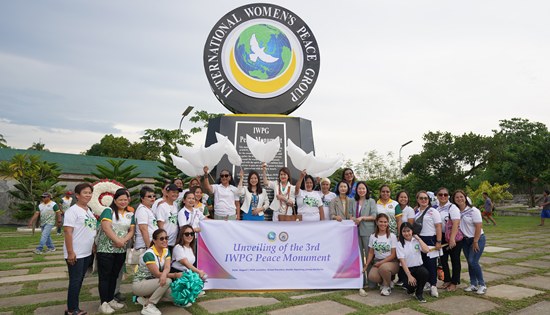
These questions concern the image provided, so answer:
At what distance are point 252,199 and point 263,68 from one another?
2.96m

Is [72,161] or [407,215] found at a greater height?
[72,161]

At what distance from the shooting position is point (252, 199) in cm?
488

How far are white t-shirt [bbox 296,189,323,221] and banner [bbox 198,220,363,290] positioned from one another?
225 millimetres

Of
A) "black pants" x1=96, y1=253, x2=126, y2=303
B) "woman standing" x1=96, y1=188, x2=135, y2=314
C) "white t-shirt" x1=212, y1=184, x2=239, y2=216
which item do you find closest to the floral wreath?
"woman standing" x1=96, y1=188, x2=135, y2=314

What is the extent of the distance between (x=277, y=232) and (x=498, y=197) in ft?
65.0

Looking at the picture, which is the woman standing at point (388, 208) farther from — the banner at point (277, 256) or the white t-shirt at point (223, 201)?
the white t-shirt at point (223, 201)

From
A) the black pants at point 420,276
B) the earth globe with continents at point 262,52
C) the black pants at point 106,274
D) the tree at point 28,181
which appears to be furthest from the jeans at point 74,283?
the tree at point 28,181

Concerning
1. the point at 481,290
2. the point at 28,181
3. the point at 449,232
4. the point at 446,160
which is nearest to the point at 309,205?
the point at 449,232

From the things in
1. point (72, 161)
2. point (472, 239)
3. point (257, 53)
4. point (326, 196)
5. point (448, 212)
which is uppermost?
point (257, 53)

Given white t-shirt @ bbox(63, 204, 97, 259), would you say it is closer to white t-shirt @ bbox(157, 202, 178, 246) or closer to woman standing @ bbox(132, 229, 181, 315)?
woman standing @ bbox(132, 229, 181, 315)

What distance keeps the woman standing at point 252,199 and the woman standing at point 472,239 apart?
7.80ft

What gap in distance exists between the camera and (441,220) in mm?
4203

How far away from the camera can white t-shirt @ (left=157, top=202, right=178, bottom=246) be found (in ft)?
13.0

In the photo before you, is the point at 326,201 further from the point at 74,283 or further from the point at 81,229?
the point at 74,283
